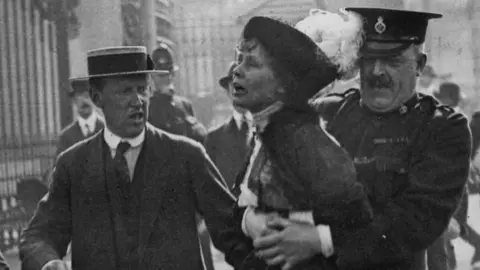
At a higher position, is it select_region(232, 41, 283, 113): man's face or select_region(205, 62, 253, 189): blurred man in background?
select_region(232, 41, 283, 113): man's face

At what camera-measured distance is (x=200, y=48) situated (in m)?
13.7

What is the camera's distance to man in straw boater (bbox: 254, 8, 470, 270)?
3.38 meters

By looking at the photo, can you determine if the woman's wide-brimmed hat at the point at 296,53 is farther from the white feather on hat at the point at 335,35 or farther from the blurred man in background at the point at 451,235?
the blurred man in background at the point at 451,235

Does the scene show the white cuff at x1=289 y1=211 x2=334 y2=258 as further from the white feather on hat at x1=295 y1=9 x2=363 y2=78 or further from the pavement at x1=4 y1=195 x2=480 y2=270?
the pavement at x1=4 y1=195 x2=480 y2=270

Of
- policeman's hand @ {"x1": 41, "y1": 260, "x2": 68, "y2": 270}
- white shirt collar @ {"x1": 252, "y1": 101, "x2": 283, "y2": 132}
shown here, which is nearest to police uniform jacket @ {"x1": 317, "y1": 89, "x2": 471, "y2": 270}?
white shirt collar @ {"x1": 252, "y1": 101, "x2": 283, "y2": 132}

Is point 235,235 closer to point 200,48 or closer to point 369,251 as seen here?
point 369,251

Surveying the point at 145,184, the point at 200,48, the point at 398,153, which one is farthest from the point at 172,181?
the point at 200,48

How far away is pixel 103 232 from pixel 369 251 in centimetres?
128

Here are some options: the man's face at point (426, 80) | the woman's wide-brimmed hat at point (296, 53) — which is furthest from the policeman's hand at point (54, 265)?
the man's face at point (426, 80)

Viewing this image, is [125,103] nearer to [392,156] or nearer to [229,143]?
[392,156]

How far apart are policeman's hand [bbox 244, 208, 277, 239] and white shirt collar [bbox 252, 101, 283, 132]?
0.28 meters

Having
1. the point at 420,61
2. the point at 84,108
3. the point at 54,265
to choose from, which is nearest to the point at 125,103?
the point at 54,265

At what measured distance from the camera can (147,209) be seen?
13.8 ft

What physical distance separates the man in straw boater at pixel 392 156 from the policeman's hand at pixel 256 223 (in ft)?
0.08
